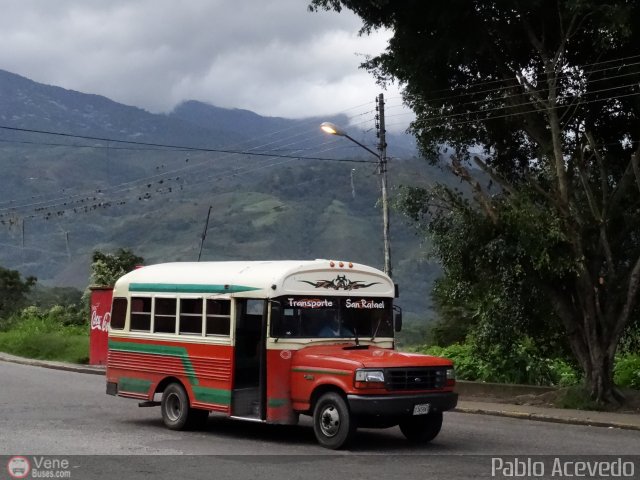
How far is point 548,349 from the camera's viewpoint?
2209cm

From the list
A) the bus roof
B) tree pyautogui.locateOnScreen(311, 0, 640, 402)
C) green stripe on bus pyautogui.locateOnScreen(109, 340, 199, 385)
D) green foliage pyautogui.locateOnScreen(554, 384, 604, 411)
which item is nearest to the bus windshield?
the bus roof

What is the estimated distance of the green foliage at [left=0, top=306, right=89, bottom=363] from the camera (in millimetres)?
35822

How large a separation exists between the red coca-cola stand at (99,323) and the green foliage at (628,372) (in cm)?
1629

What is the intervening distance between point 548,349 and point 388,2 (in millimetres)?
8742

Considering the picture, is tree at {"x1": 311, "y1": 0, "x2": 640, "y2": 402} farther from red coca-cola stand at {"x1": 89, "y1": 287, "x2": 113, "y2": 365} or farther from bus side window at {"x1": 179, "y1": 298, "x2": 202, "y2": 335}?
red coca-cola stand at {"x1": 89, "y1": 287, "x2": 113, "y2": 365}

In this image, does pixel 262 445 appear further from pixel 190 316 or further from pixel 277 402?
pixel 190 316

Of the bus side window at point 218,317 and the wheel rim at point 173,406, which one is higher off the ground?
the bus side window at point 218,317

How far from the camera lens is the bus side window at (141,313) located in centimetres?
1616

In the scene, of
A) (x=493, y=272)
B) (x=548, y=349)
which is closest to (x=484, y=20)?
(x=493, y=272)

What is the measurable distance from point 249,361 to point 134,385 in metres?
2.81

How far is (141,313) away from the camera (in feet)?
53.5

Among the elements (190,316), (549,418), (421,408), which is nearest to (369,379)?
(421,408)

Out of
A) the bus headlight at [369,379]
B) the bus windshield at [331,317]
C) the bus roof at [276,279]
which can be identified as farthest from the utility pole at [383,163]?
the bus headlight at [369,379]

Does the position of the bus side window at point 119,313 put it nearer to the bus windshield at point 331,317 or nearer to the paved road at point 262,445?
the paved road at point 262,445
